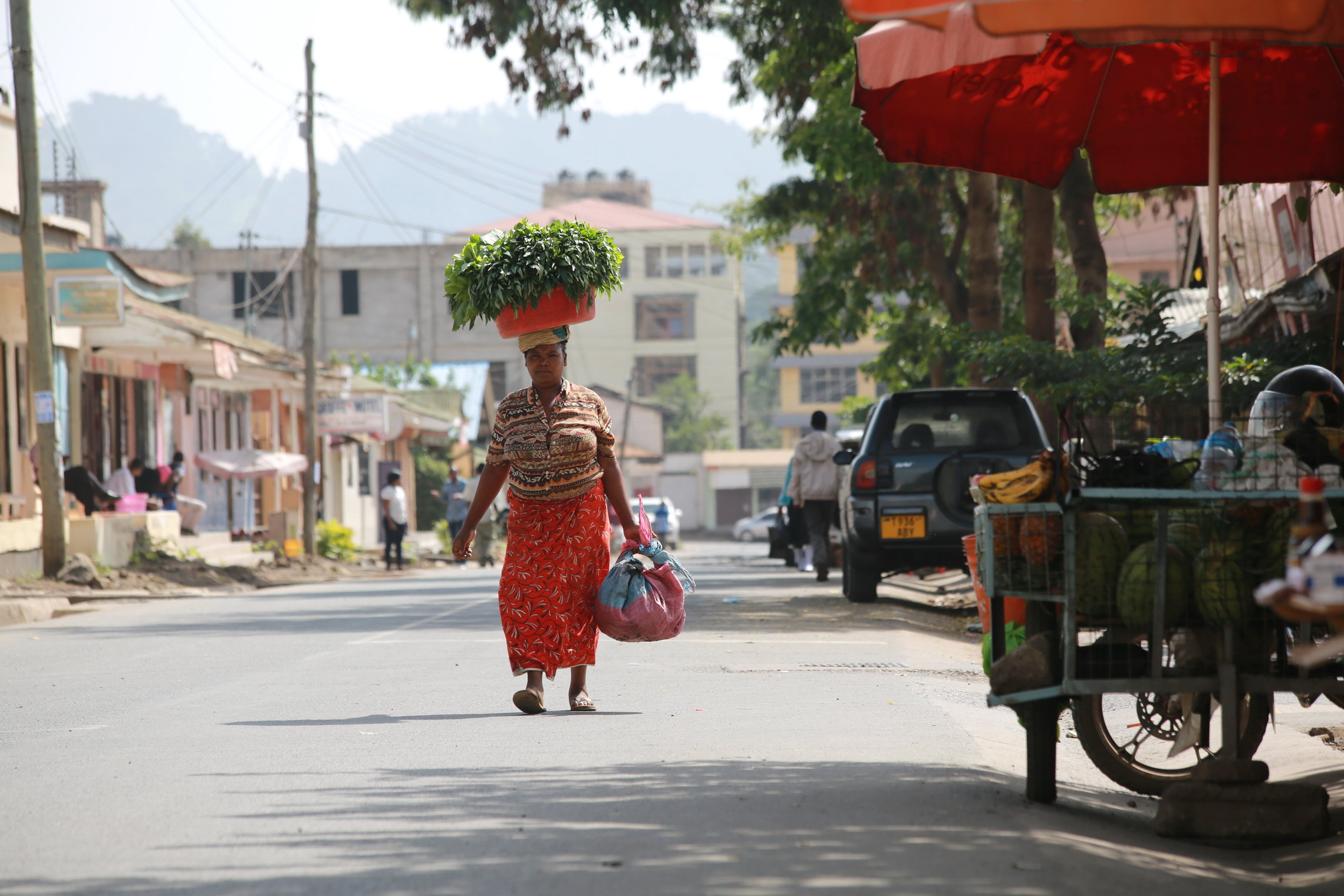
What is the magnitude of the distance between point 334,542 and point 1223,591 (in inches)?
1093

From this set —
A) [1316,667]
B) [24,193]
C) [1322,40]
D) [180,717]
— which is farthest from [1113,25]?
[24,193]

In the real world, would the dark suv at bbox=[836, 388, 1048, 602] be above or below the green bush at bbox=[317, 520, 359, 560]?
above

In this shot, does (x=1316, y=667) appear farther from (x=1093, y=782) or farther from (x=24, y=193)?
(x=24, y=193)

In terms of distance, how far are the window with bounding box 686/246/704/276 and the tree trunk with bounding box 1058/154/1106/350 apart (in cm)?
6554

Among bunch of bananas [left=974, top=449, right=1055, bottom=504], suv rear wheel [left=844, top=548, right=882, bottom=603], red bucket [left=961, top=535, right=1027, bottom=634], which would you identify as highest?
bunch of bananas [left=974, top=449, right=1055, bottom=504]

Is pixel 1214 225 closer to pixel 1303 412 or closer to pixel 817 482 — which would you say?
pixel 1303 412

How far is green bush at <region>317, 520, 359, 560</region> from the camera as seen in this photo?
3108 centimetres

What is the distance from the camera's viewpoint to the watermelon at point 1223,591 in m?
4.89

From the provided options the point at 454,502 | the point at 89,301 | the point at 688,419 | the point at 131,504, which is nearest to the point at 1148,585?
the point at 89,301

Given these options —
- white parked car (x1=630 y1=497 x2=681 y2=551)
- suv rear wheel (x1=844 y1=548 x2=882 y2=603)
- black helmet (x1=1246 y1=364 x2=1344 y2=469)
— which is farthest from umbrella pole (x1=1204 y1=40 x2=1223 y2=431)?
white parked car (x1=630 y1=497 x2=681 y2=551)

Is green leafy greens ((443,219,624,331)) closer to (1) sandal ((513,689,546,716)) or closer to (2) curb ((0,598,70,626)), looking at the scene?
(1) sandal ((513,689,546,716))

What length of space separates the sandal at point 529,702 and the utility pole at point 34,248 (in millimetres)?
12488

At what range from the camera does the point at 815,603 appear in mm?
15312

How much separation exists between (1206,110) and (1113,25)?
3.13 metres
